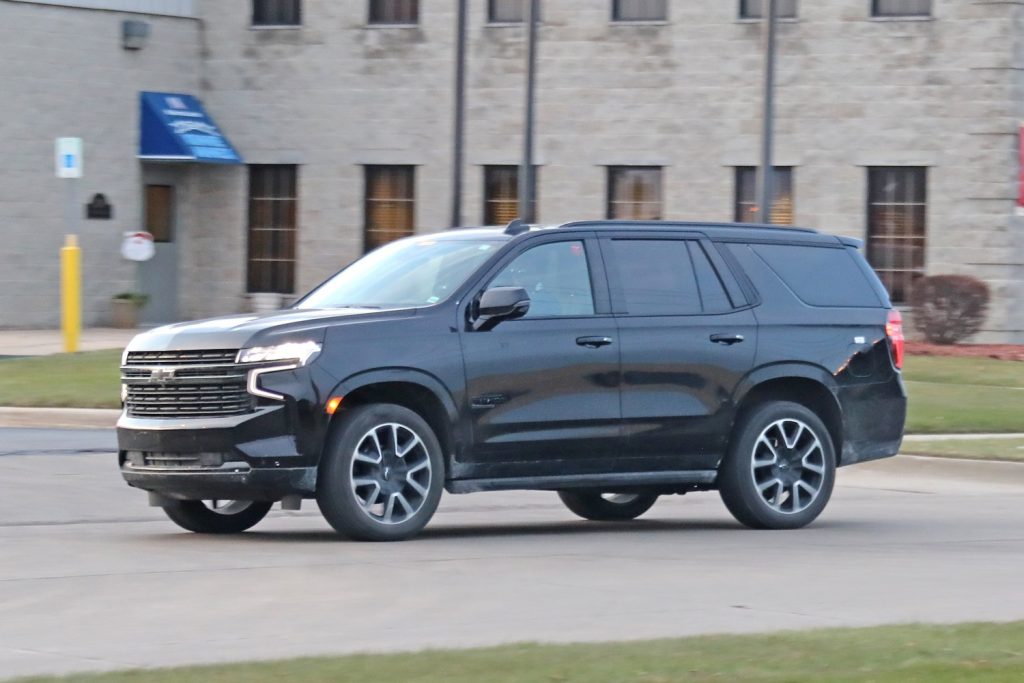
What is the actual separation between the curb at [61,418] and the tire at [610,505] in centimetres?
751

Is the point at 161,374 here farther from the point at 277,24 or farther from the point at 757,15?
the point at 277,24

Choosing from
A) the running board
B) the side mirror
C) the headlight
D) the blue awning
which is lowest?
the running board

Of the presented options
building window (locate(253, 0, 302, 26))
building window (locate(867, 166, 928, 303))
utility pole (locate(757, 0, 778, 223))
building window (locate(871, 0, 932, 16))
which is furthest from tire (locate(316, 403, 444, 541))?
building window (locate(253, 0, 302, 26))

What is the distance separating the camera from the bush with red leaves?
29.0m

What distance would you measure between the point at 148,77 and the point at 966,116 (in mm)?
13188

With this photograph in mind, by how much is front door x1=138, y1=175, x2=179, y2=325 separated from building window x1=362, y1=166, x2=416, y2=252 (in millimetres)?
3434

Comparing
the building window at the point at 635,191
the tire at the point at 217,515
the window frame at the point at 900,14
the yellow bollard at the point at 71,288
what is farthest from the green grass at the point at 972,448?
the building window at the point at 635,191

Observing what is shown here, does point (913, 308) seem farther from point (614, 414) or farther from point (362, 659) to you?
point (362, 659)

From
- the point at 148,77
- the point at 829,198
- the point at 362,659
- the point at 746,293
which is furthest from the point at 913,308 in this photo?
the point at 362,659

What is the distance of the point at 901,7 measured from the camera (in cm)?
3044

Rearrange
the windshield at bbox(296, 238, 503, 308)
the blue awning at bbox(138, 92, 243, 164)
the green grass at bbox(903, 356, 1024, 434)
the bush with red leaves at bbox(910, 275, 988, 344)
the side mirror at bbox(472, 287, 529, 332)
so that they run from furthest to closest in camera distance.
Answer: the blue awning at bbox(138, 92, 243, 164) < the bush with red leaves at bbox(910, 275, 988, 344) < the green grass at bbox(903, 356, 1024, 434) < the windshield at bbox(296, 238, 503, 308) < the side mirror at bbox(472, 287, 529, 332)

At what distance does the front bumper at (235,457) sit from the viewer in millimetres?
10672

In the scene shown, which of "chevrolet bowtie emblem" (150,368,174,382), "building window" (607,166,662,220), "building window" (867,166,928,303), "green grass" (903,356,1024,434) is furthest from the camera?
"building window" (607,166,662,220)

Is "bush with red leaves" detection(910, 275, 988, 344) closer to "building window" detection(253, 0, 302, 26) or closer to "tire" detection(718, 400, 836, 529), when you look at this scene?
"building window" detection(253, 0, 302, 26)
